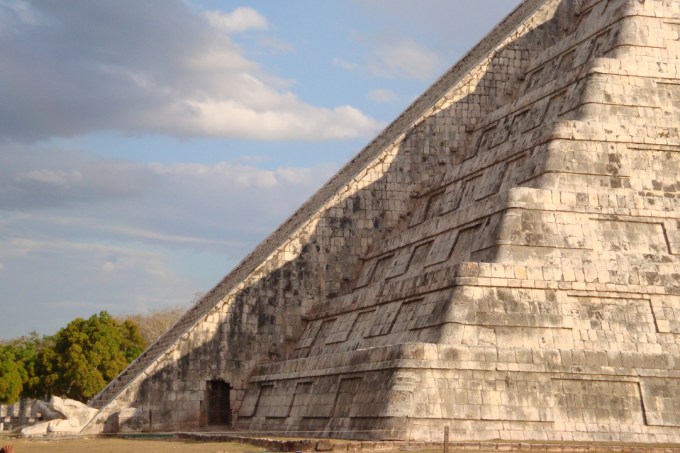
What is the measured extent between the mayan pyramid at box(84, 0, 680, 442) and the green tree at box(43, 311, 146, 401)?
1292cm

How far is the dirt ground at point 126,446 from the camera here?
19219mm

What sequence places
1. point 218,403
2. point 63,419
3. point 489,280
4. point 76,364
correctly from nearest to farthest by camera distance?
1. point 489,280
2. point 63,419
3. point 218,403
4. point 76,364

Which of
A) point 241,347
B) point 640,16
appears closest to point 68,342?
point 241,347

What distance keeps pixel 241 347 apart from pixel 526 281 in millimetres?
9103

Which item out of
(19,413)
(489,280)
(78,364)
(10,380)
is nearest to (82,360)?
(78,364)

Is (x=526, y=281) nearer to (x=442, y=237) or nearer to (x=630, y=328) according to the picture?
(x=630, y=328)

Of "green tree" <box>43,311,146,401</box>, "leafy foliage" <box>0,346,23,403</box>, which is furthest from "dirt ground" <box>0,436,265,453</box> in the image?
"leafy foliage" <box>0,346,23,403</box>

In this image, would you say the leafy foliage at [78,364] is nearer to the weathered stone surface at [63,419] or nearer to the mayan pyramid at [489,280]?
the mayan pyramid at [489,280]

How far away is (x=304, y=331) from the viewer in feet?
89.7

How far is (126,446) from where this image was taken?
2094cm

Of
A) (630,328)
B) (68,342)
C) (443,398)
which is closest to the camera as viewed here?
(443,398)

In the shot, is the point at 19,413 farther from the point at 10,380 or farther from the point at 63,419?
the point at 63,419

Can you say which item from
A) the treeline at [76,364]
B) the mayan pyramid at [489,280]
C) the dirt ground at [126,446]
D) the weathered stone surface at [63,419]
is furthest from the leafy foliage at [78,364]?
the dirt ground at [126,446]

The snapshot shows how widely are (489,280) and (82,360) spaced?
25573 mm
